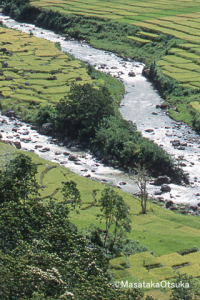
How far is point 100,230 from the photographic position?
98.8 feet

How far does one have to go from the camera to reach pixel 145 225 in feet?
115

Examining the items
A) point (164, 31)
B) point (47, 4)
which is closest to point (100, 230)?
point (164, 31)

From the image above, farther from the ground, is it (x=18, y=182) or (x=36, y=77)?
(x=18, y=182)

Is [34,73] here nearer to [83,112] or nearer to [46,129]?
[46,129]

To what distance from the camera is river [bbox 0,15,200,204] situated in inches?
1720

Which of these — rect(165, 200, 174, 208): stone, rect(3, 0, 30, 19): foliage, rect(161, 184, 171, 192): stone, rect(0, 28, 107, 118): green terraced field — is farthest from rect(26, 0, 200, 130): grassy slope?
rect(165, 200, 174, 208): stone

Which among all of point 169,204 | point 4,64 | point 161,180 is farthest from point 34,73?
point 169,204

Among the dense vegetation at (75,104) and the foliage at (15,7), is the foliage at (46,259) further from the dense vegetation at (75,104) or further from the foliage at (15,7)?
the foliage at (15,7)

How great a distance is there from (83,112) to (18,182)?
94.9 ft

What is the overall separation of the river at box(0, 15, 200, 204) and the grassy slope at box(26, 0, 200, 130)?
240 centimetres

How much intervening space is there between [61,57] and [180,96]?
1017 inches

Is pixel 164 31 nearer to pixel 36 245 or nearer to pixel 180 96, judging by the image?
pixel 180 96

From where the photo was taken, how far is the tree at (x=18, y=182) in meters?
24.4

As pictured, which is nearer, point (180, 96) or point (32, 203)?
point (32, 203)
